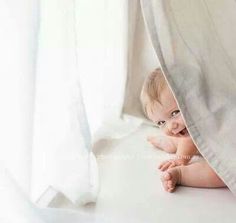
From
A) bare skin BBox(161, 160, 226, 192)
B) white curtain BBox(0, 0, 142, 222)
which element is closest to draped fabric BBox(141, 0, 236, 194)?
bare skin BBox(161, 160, 226, 192)

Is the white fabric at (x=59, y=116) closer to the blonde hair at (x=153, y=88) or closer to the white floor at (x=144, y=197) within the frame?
the white floor at (x=144, y=197)

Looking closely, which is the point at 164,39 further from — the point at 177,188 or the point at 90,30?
the point at 177,188

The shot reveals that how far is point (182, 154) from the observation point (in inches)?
35.2

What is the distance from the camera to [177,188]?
806 mm

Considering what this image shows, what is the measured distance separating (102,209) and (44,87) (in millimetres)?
247

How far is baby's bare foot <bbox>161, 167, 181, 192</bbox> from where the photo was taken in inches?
31.1

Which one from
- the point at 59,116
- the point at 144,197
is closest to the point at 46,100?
the point at 59,116

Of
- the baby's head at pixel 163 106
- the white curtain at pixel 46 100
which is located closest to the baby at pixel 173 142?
the baby's head at pixel 163 106

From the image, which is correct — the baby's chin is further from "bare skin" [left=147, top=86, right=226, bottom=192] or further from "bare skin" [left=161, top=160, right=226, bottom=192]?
"bare skin" [left=161, top=160, right=226, bottom=192]

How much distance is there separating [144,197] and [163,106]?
0.72 ft

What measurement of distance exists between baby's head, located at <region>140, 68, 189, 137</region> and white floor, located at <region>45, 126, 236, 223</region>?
0.22 feet

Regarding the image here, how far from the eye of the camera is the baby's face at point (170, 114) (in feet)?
2.93

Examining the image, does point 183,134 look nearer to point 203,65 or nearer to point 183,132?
A: point 183,132

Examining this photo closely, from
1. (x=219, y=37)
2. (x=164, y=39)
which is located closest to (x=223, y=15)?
(x=219, y=37)
